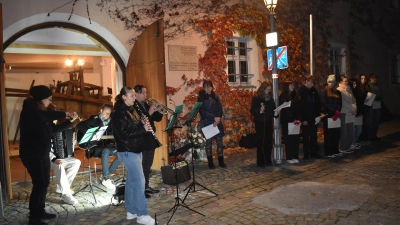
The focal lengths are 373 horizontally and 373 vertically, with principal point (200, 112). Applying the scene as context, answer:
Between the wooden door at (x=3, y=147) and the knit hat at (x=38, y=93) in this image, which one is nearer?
the knit hat at (x=38, y=93)

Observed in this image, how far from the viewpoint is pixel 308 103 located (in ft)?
29.0

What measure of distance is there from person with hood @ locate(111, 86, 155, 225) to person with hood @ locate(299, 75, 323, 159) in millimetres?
5000

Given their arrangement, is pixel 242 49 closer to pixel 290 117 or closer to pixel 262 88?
pixel 290 117

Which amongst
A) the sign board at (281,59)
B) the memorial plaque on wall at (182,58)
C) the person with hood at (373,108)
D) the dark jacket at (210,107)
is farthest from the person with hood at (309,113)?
the memorial plaque on wall at (182,58)

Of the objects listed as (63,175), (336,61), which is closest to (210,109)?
(63,175)

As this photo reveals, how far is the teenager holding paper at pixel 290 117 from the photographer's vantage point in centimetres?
859

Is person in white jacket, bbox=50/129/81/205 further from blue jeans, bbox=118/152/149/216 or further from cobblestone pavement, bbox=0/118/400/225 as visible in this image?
blue jeans, bbox=118/152/149/216

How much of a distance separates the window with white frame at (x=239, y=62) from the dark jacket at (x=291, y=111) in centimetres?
311

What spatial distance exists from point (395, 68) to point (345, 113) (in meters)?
12.1

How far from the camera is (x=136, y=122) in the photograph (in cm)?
489

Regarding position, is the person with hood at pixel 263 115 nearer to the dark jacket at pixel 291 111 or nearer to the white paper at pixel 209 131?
the dark jacket at pixel 291 111

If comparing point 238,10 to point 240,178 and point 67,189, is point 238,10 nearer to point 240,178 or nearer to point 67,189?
point 240,178

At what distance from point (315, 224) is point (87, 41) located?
10082 mm

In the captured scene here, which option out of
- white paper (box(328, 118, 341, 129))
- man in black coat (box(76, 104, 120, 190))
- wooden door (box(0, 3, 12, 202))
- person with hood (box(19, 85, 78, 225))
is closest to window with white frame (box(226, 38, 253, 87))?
white paper (box(328, 118, 341, 129))
